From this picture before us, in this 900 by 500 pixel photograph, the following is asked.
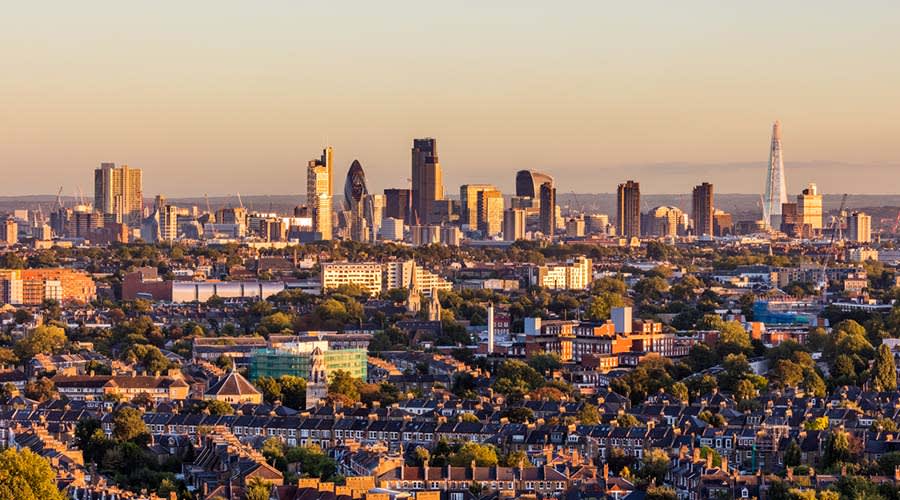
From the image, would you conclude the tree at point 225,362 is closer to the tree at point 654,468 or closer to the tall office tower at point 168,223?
the tree at point 654,468

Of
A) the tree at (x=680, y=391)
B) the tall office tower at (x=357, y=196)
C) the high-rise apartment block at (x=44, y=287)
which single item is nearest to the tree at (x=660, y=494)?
the tree at (x=680, y=391)

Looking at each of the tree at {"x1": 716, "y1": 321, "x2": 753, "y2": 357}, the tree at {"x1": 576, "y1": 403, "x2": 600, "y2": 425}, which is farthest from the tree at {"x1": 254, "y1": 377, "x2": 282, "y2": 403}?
the tree at {"x1": 716, "y1": 321, "x2": 753, "y2": 357}

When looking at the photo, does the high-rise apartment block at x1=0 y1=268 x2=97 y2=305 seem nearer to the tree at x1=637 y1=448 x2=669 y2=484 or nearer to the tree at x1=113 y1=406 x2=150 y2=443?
the tree at x1=113 y1=406 x2=150 y2=443

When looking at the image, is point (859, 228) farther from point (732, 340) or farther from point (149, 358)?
point (149, 358)

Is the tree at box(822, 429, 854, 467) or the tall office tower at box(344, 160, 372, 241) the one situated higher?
the tall office tower at box(344, 160, 372, 241)

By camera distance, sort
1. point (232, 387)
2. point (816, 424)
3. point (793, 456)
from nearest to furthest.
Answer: point (793, 456)
point (816, 424)
point (232, 387)

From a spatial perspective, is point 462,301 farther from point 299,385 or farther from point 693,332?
point 299,385

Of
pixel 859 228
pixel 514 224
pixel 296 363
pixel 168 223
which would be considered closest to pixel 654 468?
pixel 296 363
